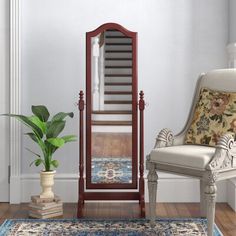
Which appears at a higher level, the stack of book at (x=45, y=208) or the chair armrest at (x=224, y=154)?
the chair armrest at (x=224, y=154)

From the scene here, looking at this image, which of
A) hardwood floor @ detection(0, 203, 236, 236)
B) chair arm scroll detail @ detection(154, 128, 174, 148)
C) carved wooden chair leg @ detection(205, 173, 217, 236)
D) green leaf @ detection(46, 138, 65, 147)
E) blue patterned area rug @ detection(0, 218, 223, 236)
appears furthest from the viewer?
hardwood floor @ detection(0, 203, 236, 236)

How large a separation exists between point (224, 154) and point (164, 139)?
537mm

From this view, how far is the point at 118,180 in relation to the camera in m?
3.69

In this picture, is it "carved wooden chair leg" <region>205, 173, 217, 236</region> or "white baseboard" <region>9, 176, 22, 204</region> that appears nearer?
"carved wooden chair leg" <region>205, 173, 217, 236</region>

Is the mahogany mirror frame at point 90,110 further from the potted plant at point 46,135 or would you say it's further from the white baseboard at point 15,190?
the white baseboard at point 15,190

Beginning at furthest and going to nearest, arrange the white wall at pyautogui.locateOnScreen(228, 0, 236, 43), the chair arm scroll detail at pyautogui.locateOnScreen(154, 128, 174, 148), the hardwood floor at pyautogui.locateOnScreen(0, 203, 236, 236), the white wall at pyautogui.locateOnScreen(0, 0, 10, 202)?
the white wall at pyautogui.locateOnScreen(0, 0, 10, 202) < the white wall at pyautogui.locateOnScreen(228, 0, 236, 43) < the hardwood floor at pyautogui.locateOnScreen(0, 203, 236, 236) < the chair arm scroll detail at pyautogui.locateOnScreen(154, 128, 174, 148)

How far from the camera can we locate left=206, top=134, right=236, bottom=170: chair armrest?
112 inches

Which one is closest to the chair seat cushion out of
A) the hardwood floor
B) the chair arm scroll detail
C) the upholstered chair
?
the upholstered chair

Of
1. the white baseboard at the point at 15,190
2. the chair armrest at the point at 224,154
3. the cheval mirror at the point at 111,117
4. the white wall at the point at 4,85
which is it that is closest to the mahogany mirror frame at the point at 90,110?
the cheval mirror at the point at 111,117

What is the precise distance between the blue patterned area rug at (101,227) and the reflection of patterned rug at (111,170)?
0.37m

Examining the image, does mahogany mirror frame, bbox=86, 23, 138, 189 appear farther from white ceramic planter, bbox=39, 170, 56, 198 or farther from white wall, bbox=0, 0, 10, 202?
white wall, bbox=0, 0, 10, 202

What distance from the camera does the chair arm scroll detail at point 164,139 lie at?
3.31 meters

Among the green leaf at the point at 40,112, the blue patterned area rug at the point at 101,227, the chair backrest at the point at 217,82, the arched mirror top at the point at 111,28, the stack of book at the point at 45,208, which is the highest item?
the arched mirror top at the point at 111,28

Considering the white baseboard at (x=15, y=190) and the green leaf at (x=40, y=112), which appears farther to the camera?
the white baseboard at (x=15, y=190)
